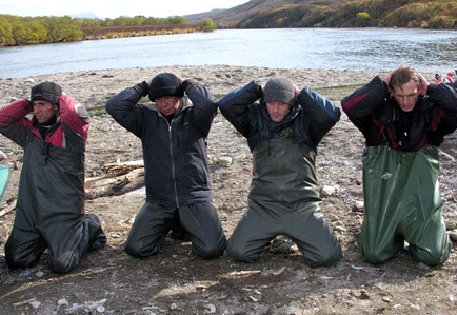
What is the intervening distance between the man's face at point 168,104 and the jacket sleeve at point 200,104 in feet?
0.42

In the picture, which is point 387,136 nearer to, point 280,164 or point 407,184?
point 407,184

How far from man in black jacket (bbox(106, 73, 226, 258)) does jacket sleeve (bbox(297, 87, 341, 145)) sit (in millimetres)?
744

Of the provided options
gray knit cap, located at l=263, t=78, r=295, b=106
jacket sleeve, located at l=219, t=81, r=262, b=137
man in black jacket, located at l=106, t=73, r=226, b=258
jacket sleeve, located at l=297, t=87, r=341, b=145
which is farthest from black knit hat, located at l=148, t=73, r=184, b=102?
jacket sleeve, located at l=297, t=87, r=341, b=145

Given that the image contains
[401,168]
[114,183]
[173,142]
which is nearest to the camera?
[401,168]

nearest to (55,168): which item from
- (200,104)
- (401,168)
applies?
(200,104)

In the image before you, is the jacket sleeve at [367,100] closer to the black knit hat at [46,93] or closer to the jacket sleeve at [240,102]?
the jacket sleeve at [240,102]

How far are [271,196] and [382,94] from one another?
1168 millimetres

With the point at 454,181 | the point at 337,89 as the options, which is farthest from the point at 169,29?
the point at 454,181

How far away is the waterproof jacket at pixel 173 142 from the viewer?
440 centimetres

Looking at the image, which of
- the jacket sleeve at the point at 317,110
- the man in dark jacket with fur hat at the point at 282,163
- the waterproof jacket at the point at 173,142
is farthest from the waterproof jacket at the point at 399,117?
the waterproof jacket at the point at 173,142

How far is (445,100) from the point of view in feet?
12.8

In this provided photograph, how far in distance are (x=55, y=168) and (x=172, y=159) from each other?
94 centimetres

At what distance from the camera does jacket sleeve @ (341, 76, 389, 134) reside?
405 cm

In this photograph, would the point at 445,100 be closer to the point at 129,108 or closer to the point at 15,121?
the point at 129,108
